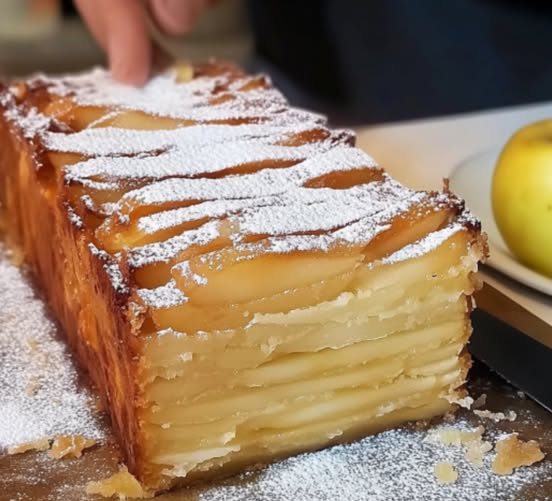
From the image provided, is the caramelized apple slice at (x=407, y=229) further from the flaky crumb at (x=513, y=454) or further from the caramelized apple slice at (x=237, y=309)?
the flaky crumb at (x=513, y=454)

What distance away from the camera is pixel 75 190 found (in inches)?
45.4

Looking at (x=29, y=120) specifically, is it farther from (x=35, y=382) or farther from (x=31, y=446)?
(x=31, y=446)

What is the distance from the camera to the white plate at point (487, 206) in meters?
1.18

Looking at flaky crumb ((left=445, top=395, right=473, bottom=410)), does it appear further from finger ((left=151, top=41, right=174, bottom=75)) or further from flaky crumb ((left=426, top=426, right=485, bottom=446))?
finger ((left=151, top=41, right=174, bottom=75))

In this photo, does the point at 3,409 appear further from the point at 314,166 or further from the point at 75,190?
the point at 314,166

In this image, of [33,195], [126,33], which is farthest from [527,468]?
[126,33]

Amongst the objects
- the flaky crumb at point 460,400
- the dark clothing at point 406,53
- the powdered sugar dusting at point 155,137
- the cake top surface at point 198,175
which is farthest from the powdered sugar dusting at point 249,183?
the dark clothing at point 406,53

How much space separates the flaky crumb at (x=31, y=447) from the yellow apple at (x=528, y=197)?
2.24 feet

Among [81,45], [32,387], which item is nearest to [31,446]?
[32,387]

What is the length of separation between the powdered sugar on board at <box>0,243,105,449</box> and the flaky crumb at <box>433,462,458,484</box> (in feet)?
1.29

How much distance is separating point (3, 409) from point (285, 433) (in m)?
0.36

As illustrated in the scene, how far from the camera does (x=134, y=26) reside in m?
1.63

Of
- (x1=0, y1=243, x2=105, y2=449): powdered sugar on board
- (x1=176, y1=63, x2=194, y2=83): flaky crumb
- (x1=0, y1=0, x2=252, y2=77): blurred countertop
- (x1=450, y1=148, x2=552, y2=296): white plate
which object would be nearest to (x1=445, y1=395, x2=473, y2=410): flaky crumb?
(x1=450, y1=148, x2=552, y2=296): white plate

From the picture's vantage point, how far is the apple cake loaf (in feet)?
3.11
